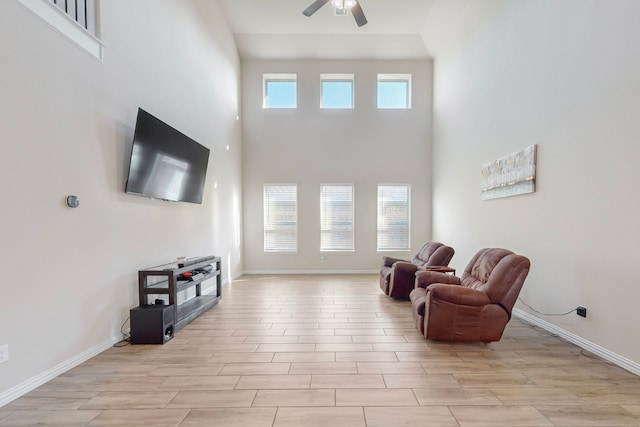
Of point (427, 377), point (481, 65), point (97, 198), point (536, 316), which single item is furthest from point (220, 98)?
point (536, 316)

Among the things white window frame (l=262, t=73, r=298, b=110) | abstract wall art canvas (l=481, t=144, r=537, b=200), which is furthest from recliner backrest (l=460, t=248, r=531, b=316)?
white window frame (l=262, t=73, r=298, b=110)

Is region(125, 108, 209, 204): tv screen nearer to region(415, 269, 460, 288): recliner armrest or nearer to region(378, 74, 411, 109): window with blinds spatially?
region(415, 269, 460, 288): recliner armrest

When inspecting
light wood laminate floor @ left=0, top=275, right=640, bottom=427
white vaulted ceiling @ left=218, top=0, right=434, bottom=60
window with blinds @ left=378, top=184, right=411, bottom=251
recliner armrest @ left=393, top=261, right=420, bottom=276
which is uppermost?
white vaulted ceiling @ left=218, top=0, right=434, bottom=60

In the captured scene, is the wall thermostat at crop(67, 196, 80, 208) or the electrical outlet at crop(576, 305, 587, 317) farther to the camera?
the electrical outlet at crop(576, 305, 587, 317)

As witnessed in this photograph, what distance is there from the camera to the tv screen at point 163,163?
311 centimetres

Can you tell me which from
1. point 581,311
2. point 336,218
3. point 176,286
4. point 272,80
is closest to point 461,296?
point 581,311

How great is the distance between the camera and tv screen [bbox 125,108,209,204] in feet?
10.2

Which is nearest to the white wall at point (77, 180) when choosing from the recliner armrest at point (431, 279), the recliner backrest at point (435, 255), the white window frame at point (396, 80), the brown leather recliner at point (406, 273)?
the brown leather recliner at point (406, 273)

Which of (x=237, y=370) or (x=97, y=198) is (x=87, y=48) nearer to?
(x=97, y=198)

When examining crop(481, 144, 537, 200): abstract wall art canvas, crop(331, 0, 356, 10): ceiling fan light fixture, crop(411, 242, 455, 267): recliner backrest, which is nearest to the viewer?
crop(481, 144, 537, 200): abstract wall art canvas

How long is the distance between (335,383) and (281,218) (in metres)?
5.17

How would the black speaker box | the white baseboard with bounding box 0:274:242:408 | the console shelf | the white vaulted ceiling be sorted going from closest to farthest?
the white baseboard with bounding box 0:274:242:408
the black speaker box
the console shelf
the white vaulted ceiling

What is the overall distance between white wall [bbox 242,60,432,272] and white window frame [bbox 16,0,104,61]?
14.5ft

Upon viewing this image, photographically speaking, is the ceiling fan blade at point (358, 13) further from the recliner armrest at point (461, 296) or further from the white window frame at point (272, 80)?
the recliner armrest at point (461, 296)
